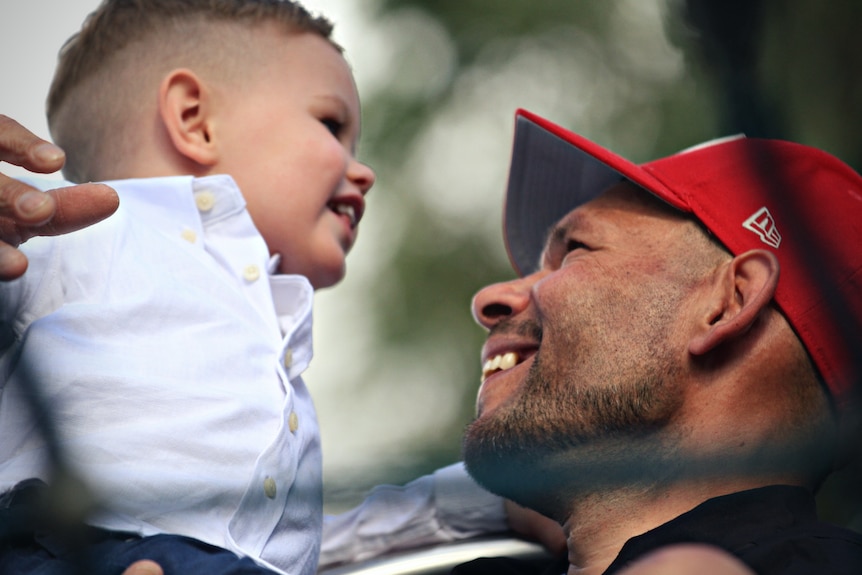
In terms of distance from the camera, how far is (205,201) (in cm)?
112

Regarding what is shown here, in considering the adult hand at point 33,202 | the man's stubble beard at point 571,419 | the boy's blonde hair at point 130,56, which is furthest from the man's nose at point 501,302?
the adult hand at point 33,202

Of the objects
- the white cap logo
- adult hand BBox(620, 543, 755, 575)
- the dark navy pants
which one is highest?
the white cap logo

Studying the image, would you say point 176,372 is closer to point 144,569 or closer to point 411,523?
point 144,569

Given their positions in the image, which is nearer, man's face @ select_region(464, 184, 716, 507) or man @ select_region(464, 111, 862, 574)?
man @ select_region(464, 111, 862, 574)

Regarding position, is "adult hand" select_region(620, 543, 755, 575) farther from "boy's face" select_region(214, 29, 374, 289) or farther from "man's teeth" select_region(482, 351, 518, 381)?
"boy's face" select_region(214, 29, 374, 289)

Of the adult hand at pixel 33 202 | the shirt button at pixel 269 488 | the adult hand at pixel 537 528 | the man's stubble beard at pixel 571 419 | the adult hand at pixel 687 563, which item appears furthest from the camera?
the adult hand at pixel 537 528

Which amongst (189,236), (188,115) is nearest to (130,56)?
(188,115)

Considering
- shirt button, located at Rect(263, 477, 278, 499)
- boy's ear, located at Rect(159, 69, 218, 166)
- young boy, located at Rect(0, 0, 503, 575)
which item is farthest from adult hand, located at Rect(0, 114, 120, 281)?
boy's ear, located at Rect(159, 69, 218, 166)

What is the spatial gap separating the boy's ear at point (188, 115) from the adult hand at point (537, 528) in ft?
1.87

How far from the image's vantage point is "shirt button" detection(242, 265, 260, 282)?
3.56 feet

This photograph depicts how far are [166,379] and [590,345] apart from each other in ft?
1.46

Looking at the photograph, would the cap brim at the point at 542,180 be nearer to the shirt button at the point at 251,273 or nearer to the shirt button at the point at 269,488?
the shirt button at the point at 251,273

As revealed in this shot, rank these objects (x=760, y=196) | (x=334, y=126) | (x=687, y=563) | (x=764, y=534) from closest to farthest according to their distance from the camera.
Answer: (x=687, y=563) < (x=764, y=534) < (x=760, y=196) < (x=334, y=126)

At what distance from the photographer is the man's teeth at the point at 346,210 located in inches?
52.1
